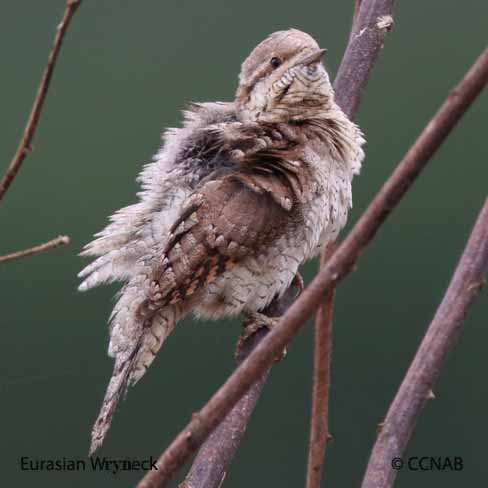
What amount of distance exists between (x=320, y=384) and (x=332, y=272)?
0.23m

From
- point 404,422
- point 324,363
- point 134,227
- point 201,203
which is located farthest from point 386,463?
point 134,227

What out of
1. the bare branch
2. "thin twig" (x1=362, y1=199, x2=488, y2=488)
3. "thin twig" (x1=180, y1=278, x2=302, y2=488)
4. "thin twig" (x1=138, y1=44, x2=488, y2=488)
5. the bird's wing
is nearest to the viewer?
"thin twig" (x1=138, y1=44, x2=488, y2=488)

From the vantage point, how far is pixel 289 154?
179cm

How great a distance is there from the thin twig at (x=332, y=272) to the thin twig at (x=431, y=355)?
318mm

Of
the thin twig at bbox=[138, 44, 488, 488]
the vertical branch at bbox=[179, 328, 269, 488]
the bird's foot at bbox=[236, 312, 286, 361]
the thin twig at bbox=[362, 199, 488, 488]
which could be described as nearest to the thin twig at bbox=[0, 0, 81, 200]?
the thin twig at bbox=[138, 44, 488, 488]

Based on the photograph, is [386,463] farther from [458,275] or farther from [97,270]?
[97,270]

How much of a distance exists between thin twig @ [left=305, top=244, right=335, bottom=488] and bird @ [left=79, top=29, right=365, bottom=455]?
75 centimetres

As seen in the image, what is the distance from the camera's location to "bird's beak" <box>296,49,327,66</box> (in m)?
1.77

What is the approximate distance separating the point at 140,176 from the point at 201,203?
0.88 ft

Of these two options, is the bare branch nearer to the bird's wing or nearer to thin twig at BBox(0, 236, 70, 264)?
the bird's wing

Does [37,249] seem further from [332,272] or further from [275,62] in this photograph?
[275,62]

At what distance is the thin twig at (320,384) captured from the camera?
2.83 feet

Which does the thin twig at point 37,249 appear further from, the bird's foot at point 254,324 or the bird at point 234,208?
the bird's foot at point 254,324

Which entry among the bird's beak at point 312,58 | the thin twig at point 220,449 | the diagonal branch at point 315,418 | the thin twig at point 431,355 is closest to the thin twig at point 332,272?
the diagonal branch at point 315,418
